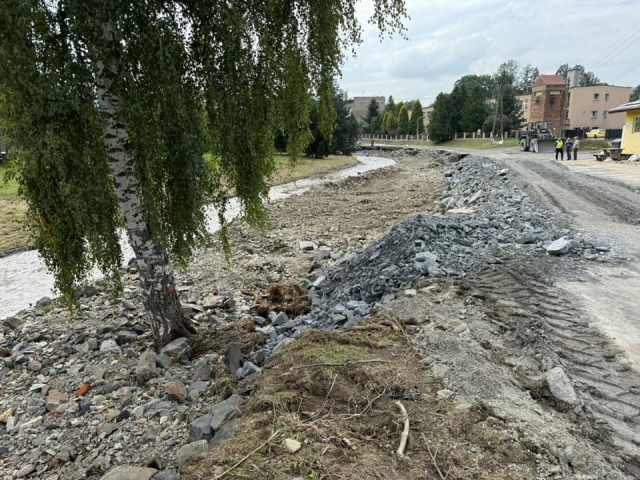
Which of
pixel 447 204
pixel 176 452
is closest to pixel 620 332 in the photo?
pixel 176 452

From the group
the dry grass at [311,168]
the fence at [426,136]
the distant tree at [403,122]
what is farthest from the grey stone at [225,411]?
the distant tree at [403,122]

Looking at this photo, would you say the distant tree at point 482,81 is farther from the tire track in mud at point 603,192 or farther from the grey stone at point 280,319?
the grey stone at point 280,319

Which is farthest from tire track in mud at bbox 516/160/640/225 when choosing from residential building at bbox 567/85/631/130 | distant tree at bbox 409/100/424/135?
distant tree at bbox 409/100/424/135

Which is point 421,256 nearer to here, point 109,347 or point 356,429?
point 356,429

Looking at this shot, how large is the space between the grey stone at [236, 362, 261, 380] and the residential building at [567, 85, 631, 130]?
215ft

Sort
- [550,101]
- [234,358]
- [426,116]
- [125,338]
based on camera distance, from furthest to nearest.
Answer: [426,116], [550,101], [125,338], [234,358]

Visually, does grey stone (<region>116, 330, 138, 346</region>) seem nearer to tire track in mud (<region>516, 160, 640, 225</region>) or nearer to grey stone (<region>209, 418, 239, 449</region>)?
grey stone (<region>209, 418, 239, 449</region>)

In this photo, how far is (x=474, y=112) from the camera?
57062mm

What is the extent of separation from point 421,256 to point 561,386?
387cm

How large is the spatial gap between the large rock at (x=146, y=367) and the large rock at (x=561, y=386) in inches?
191

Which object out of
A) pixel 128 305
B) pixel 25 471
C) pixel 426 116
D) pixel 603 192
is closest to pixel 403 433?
pixel 25 471

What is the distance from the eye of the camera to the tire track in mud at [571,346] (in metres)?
3.69

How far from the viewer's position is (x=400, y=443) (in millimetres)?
3270

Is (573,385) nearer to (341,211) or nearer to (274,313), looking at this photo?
(274,313)
